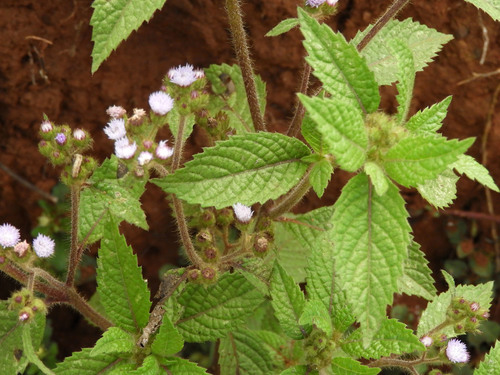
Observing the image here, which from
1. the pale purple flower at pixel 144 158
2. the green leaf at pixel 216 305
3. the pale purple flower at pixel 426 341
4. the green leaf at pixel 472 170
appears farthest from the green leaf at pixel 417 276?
the pale purple flower at pixel 144 158

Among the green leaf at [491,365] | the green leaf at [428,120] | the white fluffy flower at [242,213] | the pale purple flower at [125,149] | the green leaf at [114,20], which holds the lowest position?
the green leaf at [491,365]

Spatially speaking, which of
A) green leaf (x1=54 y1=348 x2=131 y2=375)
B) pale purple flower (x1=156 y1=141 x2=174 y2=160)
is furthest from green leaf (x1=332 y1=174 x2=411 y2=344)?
green leaf (x1=54 y1=348 x2=131 y2=375)

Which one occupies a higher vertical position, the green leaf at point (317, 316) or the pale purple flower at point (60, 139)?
the pale purple flower at point (60, 139)

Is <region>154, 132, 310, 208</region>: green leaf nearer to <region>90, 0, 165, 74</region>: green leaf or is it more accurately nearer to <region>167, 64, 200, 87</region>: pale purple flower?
<region>167, 64, 200, 87</region>: pale purple flower

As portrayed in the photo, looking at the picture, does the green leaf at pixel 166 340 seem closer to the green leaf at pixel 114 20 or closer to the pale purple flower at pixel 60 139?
the pale purple flower at pixel 60 139

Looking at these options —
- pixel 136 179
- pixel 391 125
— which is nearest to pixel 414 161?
pixel 391 125

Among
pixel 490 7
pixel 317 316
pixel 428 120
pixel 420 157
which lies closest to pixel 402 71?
pixel 428 120

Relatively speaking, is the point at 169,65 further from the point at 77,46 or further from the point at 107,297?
the point at 107,297
